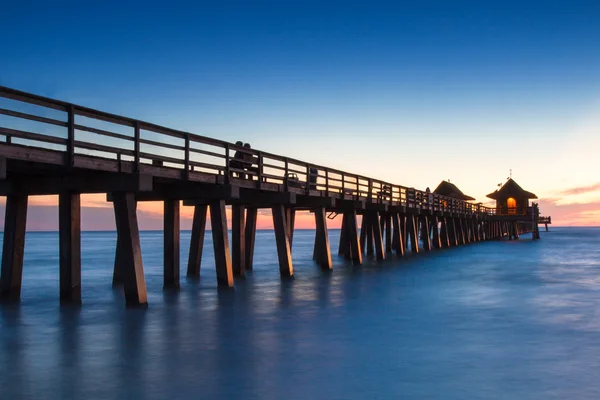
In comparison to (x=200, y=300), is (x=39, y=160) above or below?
above

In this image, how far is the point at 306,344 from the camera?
9914mm

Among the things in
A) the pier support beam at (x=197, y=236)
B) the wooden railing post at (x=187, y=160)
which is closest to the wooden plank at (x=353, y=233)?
the pier support beam at (x=197, y=236)

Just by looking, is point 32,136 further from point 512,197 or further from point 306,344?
point 512,197

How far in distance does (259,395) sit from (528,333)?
6.00 metres

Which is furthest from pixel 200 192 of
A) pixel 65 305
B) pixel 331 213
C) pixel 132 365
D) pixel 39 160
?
pixel 331 213

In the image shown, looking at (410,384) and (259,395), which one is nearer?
(259,395)

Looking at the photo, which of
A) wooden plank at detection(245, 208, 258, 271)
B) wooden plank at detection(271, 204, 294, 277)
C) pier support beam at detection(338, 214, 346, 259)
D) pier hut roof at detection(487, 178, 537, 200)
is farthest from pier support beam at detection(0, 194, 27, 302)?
pier hut roof at detection(487, 178, 537, 200)

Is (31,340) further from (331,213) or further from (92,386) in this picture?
(331,213)

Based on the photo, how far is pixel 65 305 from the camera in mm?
13906

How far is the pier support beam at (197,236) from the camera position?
20.1 metres

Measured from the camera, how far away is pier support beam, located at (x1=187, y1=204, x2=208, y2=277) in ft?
66.1

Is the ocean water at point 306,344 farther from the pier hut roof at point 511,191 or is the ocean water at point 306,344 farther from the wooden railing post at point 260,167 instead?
the pier hut roof at point 511,191

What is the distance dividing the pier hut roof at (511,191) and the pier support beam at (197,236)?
6363cm

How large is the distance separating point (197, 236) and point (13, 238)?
288 inches
